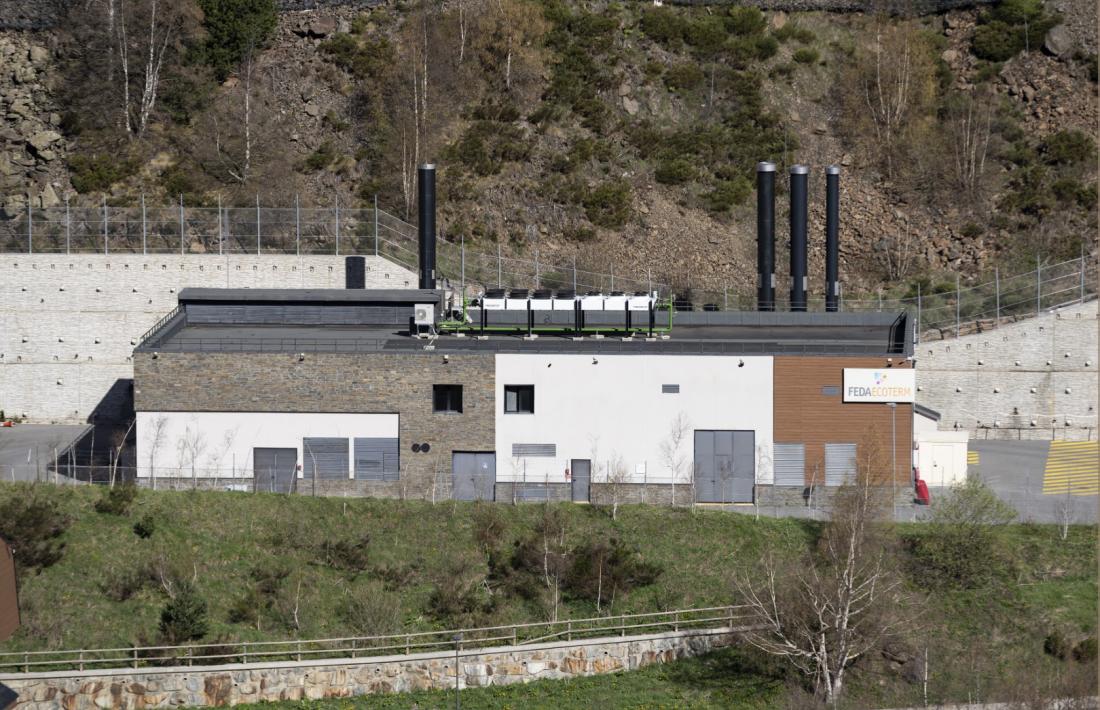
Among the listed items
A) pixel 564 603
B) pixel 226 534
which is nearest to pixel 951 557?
pixel 564 603

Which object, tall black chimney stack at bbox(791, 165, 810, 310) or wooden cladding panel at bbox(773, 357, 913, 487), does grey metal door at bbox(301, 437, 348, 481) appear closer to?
wooden cladding panel at bbox(773, 357, 913, 487)

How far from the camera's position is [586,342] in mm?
61844

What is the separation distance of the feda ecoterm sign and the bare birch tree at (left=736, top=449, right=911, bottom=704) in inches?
353

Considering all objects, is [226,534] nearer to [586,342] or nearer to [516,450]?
[516,450]

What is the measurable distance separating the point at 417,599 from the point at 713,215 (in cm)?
4405

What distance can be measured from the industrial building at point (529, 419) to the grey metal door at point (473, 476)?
5 cm

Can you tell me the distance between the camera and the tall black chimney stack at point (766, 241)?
71188mm

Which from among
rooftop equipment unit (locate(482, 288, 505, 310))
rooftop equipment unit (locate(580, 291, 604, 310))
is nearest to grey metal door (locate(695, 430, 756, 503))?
rooftop equipment unit (locate(580, 291, 604, 310))

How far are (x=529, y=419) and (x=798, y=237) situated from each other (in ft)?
55.1

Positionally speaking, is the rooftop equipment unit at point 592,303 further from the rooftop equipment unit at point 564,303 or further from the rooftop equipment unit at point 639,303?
the rooftop equipment unit at point 639,303

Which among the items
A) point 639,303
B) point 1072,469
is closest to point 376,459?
point 639,303

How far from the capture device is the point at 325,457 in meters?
60.4

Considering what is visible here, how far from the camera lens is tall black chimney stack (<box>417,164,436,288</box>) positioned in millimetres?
69750

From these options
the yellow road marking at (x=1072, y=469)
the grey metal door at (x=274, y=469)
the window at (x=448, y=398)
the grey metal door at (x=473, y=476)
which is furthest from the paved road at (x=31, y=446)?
the yellow road marking at (x=1072, y=469)
